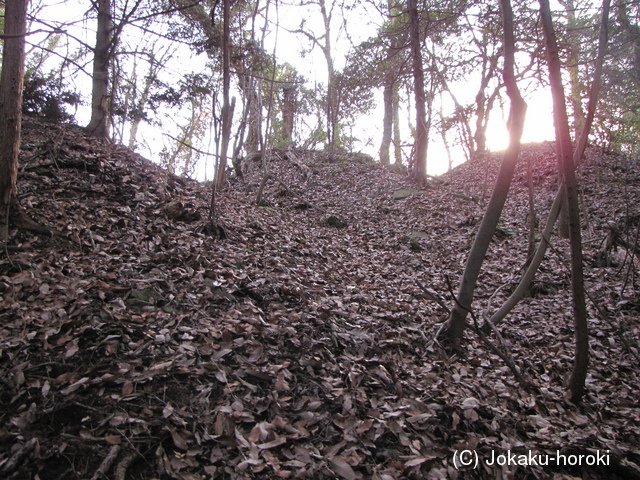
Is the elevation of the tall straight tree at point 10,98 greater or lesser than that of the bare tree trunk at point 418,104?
lesser

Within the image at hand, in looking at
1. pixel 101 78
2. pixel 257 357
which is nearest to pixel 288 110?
pixel 101 78

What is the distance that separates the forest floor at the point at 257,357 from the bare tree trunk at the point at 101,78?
186cm

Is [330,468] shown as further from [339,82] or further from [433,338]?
[339,82]

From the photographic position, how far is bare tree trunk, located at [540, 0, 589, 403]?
9.30 ft

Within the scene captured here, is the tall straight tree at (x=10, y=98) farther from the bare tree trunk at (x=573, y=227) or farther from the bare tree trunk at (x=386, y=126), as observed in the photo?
the bare tree trunk at (x=386, y=126)

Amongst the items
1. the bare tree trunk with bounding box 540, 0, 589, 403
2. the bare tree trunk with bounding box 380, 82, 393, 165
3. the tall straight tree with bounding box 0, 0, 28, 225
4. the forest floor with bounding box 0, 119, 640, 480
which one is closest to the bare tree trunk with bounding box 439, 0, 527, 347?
the bare tree trunk with bounding box 540, 0, 589, 403

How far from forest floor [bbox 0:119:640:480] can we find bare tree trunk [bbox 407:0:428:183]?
231 inches

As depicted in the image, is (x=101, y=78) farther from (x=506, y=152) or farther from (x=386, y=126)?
(x=386, y=126)

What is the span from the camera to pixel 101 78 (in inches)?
325

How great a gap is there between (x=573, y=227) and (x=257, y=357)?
9.25ft

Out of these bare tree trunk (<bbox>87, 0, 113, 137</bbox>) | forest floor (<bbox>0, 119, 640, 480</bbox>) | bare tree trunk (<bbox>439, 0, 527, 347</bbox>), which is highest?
bare tree trunk (<bbox>87, 0, 113, 137</bbox>)

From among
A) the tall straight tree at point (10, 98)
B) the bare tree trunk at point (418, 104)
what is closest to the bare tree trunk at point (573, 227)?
the tall straight tree at point (10, 98)

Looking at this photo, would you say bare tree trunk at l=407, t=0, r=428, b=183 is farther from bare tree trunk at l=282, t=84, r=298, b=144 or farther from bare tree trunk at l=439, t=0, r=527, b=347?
bare tree trunk at l=282, t=84, r=298, b=144

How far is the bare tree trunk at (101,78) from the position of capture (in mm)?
8109
